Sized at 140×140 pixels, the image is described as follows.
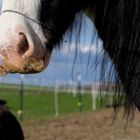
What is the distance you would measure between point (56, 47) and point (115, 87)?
1.25 feet

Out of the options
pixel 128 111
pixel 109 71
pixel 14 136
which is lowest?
pixel 14 136

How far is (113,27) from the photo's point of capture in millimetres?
2596

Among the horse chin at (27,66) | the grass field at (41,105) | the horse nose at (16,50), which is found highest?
the horse nose at (16,50)

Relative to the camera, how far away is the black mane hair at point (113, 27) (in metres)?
2.49

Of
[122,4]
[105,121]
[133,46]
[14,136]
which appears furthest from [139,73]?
[105,121]

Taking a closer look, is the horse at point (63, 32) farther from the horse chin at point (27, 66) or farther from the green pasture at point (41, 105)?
the green pasture at point (41, 105)

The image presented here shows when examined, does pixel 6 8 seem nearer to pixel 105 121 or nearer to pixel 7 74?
pixel 7 74

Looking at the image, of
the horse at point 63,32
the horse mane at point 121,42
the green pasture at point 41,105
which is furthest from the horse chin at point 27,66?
the green pasture at point 41,105

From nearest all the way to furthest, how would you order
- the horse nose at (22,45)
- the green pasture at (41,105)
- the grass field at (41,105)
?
the horse nose at (22,45) < the green pasture at (41,105) < the grass field at (41,105)

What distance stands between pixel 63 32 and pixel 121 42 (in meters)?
0.28

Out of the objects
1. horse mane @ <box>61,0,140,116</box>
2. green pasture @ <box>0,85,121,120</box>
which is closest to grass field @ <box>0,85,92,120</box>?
green pasture @ <box>0,85,121,120</box>

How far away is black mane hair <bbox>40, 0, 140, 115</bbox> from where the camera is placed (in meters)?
2.49

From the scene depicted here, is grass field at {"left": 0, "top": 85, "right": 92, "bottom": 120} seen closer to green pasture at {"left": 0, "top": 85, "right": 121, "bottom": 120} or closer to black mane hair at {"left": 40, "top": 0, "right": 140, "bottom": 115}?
green pasture at {"left": 0, "top": 85, "right": 121, "bottom": 120}

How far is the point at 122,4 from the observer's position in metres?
2.52
